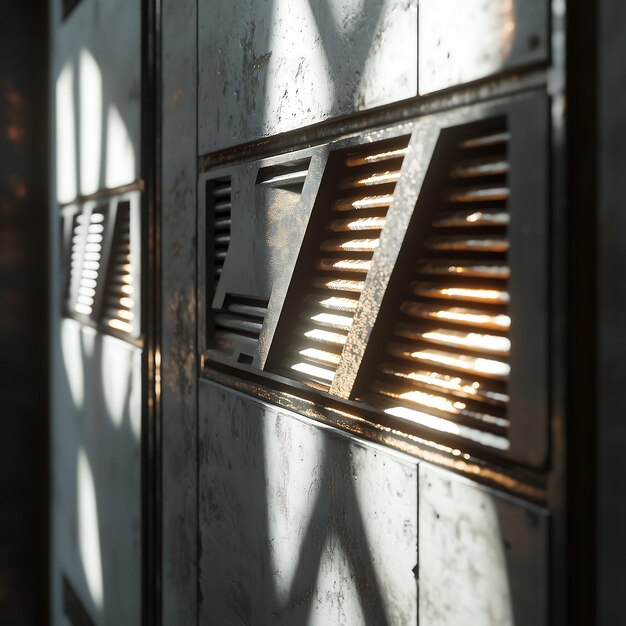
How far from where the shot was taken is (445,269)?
124cm

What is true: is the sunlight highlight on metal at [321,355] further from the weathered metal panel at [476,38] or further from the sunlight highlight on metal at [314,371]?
the weathered metal panel at [476,38]

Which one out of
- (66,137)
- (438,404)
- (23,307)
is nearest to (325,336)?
(438,404)

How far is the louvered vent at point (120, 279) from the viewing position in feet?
9.24

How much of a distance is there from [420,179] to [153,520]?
175cm

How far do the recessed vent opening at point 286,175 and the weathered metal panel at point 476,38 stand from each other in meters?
0.44

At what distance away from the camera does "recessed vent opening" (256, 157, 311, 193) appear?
1655mm

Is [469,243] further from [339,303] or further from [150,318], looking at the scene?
[150,318]

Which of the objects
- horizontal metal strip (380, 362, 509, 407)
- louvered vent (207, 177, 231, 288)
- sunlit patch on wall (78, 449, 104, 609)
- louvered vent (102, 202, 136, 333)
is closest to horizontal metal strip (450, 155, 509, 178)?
horizontal metal strip (380, 362, 509, 407)

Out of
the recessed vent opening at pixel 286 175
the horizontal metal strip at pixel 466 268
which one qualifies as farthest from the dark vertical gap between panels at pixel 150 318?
the horizontal metal strip at pixel 466 268

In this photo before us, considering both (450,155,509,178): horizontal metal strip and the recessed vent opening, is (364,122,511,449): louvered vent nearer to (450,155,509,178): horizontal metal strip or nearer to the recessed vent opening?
(450,155,509,178): horizontal metal strip

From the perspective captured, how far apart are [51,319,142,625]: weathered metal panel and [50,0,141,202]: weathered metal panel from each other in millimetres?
658

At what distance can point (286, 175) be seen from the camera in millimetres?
1729

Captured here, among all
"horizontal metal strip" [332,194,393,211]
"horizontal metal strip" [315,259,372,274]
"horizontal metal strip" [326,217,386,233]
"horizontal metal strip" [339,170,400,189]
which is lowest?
"horizontal metal strip" [315,259,372,274]

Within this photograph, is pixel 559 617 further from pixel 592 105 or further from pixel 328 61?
pixel 328 61
